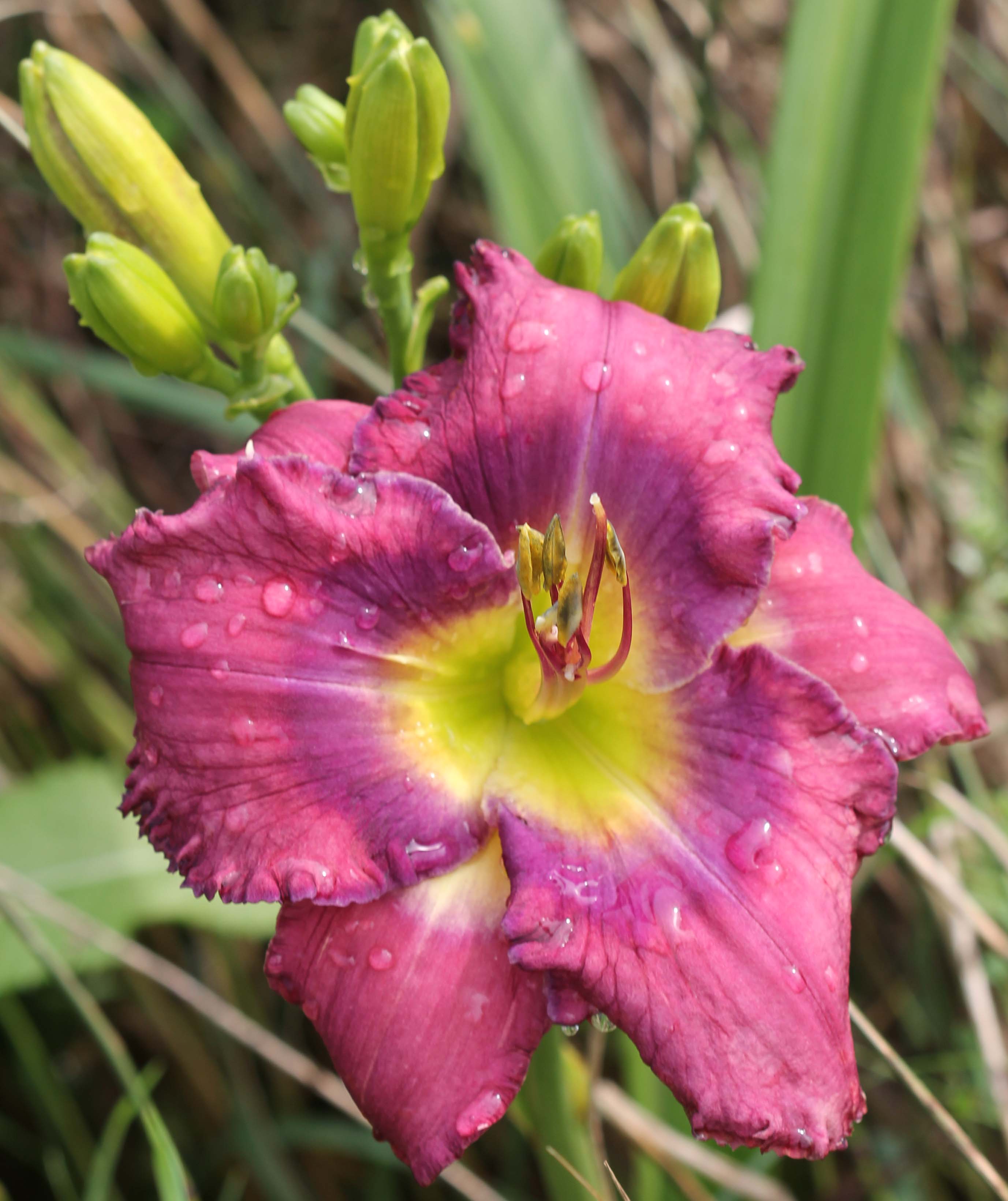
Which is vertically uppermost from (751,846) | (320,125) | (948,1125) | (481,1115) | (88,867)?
(320,125)

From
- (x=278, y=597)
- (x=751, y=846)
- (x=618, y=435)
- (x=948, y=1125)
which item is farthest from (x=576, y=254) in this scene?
(x=948, y=1125)

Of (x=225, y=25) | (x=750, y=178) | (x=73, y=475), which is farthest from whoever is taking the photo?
(x=225, y=25)

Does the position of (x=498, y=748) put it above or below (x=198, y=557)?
below

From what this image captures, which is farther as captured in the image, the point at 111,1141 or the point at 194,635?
the point at 111,1141

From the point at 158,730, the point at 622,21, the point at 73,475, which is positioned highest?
the point at 622,21

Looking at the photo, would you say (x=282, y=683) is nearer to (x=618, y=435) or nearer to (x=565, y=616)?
(x=565, y=616)

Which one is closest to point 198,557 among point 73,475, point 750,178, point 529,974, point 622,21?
point 529,974

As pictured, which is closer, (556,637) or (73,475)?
(556,637)

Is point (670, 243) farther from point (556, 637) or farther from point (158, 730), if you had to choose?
point (158, 730)
